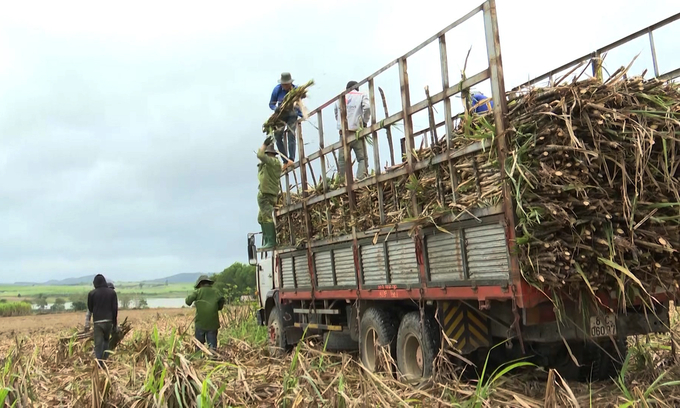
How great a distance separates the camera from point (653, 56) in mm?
7320

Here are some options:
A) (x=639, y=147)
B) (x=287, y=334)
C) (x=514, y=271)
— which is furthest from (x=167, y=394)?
(x=287, y=334)

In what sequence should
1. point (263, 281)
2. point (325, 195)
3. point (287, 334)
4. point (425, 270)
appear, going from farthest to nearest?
point (263, 281)
point (287, 334)
point (325, 195)
point (425, 270)

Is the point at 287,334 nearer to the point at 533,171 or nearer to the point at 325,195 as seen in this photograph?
the point at 325,195

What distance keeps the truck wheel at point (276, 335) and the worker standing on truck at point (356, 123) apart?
128 inches

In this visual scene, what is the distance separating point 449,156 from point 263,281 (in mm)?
6299

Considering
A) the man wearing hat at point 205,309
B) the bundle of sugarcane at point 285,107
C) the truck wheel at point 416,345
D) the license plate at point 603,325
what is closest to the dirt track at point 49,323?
the man wearing hat at point 205,309

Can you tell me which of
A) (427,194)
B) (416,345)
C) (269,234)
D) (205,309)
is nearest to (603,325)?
(427,194)

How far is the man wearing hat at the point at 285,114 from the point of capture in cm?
1064

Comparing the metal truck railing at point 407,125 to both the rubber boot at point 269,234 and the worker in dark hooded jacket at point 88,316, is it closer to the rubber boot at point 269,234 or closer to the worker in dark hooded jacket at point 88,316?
the rubber boot at point 269,234

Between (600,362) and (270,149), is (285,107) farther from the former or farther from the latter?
(600,362)

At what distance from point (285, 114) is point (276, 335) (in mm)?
3520

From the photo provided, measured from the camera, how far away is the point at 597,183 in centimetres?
541

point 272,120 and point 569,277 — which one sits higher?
point 272,120

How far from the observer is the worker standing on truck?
8297mm
